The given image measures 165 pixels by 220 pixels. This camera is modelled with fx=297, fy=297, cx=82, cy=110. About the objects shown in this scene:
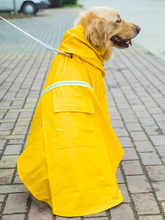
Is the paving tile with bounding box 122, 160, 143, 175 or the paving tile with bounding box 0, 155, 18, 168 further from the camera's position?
the paving tile with bounding box 0, 155, 18, 168

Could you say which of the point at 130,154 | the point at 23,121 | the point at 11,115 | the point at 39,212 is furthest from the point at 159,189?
the point at 11,115

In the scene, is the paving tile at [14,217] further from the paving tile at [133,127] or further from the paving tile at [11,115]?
the paving tile at [11,115]

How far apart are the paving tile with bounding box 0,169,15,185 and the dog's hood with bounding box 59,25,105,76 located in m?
1.43

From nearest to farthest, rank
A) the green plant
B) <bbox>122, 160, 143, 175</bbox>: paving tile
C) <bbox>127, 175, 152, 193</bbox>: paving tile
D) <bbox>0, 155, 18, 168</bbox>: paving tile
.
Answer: <bbox>127, 175, 152, 193</bbox>: paving tile
<bbox>122, 160, 143, 175</bbox>: paving tile
<bbox>0, 155, 18, 168</bbox>: paving tile
the green plant

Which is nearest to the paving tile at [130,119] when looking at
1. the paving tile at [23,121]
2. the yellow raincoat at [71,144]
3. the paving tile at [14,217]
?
the paving tile at [23,121]

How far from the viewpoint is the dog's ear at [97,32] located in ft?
8.44

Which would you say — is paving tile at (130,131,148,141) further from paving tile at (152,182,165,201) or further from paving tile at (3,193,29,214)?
paving tile at (3,193,29,214)

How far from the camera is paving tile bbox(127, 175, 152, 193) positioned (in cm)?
283

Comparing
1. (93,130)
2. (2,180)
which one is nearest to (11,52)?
(2,180)

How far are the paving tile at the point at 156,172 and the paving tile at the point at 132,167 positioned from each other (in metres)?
0.10

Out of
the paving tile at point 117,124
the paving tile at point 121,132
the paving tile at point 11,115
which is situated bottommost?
the paving tile at point 11,115

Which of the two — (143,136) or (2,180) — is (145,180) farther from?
(2,180)

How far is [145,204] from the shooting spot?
2.62 m

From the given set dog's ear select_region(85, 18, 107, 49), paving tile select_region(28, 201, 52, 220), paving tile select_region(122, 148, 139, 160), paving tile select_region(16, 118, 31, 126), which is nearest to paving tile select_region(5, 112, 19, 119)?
paving tile select_region(16, 118, 31, 126)
